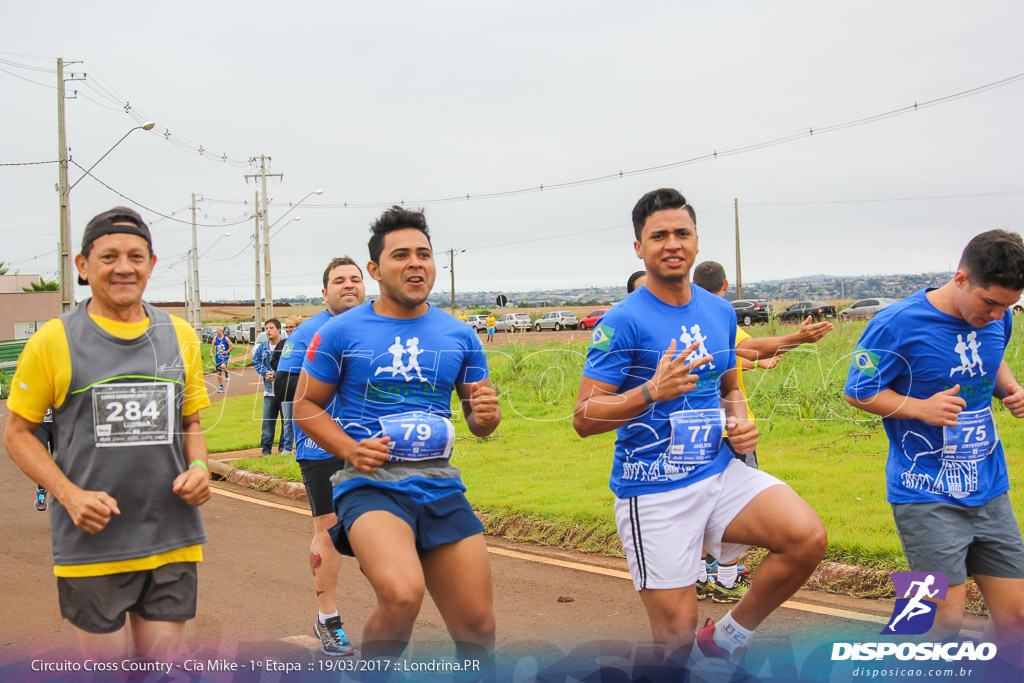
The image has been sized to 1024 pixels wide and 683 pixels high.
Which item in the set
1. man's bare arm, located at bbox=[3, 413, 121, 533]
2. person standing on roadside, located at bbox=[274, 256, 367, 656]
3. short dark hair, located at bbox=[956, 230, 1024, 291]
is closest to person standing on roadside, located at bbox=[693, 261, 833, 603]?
short dark hair, located at bbox=[956, 230, 1024, 291]

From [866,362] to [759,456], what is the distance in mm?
5590

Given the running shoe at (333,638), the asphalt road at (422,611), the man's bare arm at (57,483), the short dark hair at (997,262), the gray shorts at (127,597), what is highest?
the short dark hair at (997,262)

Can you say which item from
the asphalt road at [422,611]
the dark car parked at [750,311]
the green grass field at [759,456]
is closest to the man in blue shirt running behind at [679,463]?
the asphalt road at [422,611]

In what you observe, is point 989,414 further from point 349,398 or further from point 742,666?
point 349,398

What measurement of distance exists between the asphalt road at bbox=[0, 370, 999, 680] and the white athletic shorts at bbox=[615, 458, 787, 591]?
51 centimetres

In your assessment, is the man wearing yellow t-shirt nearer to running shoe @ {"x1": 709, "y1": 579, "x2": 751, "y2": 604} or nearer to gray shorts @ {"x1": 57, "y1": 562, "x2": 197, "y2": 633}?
gray shorts @ {"x1": 57, "y1": 562, "x2": 197, "y2": 633}

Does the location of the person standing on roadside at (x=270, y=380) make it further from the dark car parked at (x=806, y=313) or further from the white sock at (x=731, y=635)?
the white sock at (x=731, y=635)

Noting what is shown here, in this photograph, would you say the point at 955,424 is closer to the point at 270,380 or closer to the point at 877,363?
the point at 877,363

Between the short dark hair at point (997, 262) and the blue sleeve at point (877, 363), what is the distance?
44cm

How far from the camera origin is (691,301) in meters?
4.23

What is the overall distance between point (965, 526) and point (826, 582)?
2.37 m

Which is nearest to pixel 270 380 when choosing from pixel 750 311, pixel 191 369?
pixel 191 369

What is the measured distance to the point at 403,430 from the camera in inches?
155

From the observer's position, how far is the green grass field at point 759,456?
732 centimetres
